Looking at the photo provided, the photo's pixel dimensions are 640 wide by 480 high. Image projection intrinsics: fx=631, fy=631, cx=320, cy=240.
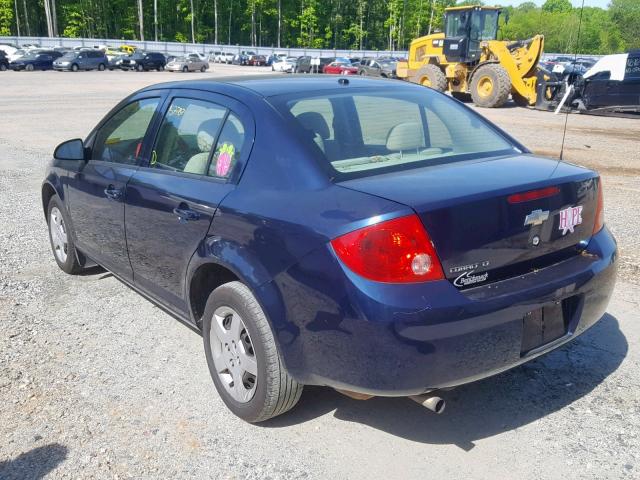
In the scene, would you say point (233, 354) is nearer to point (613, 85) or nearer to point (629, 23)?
point (613, 85)

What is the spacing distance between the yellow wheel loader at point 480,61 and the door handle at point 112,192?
19.3 m

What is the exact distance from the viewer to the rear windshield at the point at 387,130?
3.10 m

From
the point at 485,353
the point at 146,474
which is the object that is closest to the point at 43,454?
the point at 146,474

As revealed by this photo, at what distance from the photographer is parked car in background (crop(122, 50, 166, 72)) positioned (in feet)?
175

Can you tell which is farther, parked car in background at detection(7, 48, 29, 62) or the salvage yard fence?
the salvage yard fence

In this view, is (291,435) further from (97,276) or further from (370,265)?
(97,276)

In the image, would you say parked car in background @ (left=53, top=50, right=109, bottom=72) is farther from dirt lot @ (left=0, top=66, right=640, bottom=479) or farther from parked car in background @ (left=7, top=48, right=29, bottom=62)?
dirt lot @ (left=0, top=66, right=640, bottom=479)

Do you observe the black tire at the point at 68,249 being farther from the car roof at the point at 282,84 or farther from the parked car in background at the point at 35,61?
the parked car in background at the point at 35,61

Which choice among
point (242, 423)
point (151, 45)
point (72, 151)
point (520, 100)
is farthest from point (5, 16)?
point (242, 423)

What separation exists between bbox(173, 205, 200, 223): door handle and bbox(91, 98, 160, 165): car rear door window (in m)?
0.79

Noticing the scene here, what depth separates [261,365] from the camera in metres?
2.93

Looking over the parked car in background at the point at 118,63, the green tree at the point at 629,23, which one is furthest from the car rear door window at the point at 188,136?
the green tree at the point at 629,23

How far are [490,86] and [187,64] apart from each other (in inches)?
1475

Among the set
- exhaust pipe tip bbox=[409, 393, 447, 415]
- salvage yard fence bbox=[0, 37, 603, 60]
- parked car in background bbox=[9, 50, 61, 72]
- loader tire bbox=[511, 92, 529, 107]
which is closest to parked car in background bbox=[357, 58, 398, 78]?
salvage yard fence bbox=[0, 37, 603, 60]
